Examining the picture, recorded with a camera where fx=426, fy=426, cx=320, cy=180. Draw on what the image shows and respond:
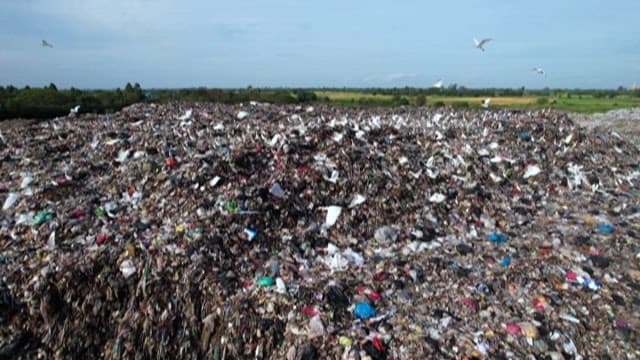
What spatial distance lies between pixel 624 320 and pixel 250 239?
8.62 ft

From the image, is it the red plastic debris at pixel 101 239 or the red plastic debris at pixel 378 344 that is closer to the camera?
the red plastic debris at pixel 378 344

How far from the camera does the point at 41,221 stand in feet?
11.8

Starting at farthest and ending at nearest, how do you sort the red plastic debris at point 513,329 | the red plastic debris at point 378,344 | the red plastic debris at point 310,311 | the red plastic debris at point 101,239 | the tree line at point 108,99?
the tree line at point 108,99 < the red plastic debris at point 101,239 < the red plastic debris at point 310,311 < the red plastic debris at point 513,329 < the red plastic debris at point 378,344

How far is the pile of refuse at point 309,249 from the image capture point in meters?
2.64

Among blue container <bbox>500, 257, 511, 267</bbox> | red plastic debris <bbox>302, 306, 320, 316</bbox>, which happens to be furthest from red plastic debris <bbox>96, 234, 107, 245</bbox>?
blue container <bbox>500, 257, 511, 267</bbox>

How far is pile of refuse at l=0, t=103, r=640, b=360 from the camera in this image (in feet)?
8.67

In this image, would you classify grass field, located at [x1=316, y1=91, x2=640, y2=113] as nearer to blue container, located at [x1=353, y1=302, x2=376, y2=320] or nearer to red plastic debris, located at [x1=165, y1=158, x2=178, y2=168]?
red plastic debris, located at [x1=165, y1=158, x2=178, y2=168]

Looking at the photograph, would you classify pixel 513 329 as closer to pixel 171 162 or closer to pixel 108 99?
pixel 171 162

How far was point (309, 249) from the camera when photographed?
11.3ft

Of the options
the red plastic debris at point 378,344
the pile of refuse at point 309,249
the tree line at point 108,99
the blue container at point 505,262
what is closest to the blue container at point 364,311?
the pile of refuse at point 309,249

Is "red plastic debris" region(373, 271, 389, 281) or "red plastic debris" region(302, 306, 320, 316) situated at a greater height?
"red plastic debris" region(373, 271, 389, 281)

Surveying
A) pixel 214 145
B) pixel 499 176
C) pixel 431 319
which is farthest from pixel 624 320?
pixel 214 145

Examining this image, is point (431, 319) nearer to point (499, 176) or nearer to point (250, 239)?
point (250, 239)

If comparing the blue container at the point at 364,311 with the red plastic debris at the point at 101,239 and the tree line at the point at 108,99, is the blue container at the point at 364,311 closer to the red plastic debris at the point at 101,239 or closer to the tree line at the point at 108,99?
the red plastic debris at the point at 101,239
